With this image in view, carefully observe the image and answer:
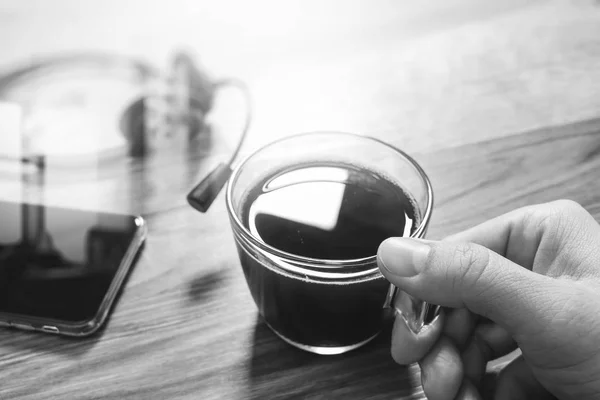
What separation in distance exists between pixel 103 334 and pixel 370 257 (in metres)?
0.28

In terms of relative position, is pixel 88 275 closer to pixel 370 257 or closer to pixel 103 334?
pixel 103 334

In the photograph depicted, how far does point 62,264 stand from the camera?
680 mm

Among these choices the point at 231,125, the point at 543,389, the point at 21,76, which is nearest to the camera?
the point at 543,389

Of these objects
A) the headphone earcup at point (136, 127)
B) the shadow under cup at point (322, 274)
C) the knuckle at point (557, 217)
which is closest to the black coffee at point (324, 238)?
the shadow under cup at point (322, 274)

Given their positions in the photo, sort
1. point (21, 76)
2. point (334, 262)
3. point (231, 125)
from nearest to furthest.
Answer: point (334, 262) < point (231, 125) < point (21, 76)

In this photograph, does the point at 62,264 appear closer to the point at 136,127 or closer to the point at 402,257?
the point at 136,127

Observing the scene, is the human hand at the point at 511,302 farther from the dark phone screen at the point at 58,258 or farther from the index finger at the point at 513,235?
the dark phone screen at the point at 58,258

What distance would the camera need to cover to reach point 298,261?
53 cm

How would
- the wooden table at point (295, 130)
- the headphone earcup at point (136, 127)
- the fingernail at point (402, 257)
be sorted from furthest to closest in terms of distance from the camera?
the headphone earcup at point (136, 127)
the wooden table at point (295, 130)
the fingernail at point (402, 257)

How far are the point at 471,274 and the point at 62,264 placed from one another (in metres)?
0.40

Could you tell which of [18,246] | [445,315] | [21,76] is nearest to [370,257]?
[445,315]

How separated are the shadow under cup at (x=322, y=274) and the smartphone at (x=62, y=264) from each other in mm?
151

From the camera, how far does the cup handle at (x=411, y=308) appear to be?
57 centimetres

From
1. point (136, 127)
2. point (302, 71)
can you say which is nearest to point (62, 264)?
point (136, 127)
